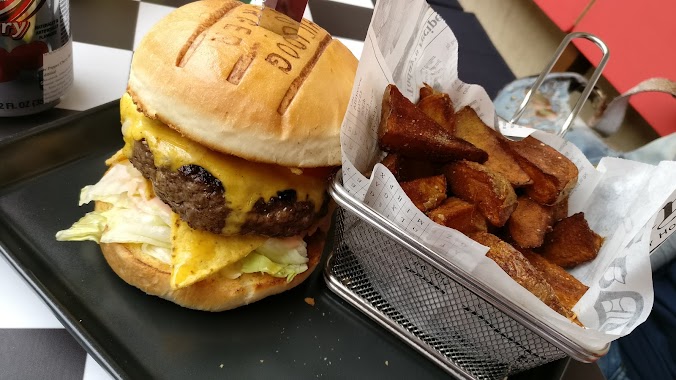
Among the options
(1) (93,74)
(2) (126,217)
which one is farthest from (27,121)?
(2) (126,217)

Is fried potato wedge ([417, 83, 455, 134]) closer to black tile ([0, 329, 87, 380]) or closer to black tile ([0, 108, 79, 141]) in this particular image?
black tile ([0, 329, 87, 380])

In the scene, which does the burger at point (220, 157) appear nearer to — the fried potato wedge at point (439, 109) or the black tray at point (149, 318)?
the black tray at point (149, 318)

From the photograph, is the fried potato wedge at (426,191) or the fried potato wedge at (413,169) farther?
the fried potato wedge at (413,169)

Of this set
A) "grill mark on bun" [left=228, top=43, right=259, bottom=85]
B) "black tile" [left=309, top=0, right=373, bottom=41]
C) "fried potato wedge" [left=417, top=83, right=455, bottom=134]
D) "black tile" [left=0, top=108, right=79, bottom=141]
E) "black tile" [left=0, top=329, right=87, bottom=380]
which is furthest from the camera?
"black tile" [left=309, top=0, right=373, bottom=41]

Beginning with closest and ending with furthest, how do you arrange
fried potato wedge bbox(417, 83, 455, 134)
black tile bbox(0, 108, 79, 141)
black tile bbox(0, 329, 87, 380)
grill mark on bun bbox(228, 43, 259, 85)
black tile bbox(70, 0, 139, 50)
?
black tile bbox(0, 329, 87, 380) < grill mark on bun bbox(228, 43, 259, 85) < fried potato wedge bbox(417, 83, 455, 134) < black tile bbox(0, 108, 79, 141) < black tile bbox(70, 0, 139, 50)

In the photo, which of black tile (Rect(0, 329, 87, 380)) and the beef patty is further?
the beef patty

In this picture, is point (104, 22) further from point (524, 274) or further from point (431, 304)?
point (524, 274)

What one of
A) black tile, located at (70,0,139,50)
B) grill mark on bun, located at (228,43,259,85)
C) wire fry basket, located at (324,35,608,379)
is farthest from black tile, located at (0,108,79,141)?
wire fry basket, located at (324,35,608,379)

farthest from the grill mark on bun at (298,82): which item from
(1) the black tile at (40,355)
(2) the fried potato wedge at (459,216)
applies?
(1) the black tile at (40,355)
